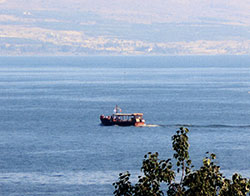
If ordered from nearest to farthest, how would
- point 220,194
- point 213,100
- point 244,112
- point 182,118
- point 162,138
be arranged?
point 220,194, point 162,138, point 182,118, point 244,112, point 213,100

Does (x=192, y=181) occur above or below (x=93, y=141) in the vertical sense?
below

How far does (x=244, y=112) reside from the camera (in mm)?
164875

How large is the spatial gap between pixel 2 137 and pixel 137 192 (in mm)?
91842

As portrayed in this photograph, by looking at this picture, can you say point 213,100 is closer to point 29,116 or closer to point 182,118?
point 182,118

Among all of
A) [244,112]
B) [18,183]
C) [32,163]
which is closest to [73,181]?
[18,183]

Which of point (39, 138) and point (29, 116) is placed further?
point (29, 116)

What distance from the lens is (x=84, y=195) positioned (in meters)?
74.2

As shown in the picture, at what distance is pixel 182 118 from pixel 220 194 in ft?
391

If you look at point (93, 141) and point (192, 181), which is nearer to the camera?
point (192, 181)

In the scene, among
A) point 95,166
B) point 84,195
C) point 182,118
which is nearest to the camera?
point 84,195

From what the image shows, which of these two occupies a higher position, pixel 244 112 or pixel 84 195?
pixel 244 112

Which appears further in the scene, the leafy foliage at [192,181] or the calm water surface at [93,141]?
the calm water surface at [93,141]

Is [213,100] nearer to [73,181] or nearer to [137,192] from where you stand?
[73,181]

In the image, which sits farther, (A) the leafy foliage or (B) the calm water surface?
(B) the calm water surface
